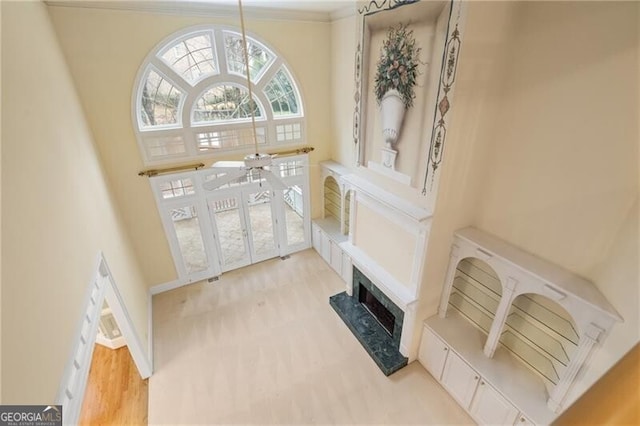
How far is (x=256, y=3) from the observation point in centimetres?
421

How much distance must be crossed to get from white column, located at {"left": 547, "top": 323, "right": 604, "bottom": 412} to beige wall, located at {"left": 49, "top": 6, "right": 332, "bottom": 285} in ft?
16.1

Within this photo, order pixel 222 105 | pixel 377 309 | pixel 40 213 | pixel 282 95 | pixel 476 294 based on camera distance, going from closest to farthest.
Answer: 1. pixel 40 213
2. pixel 476 294
3. pixel 377 309
4. pixel 222 105
5. pixel 282 95

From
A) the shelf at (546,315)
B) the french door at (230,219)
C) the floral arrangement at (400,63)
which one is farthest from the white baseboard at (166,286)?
the shelf at (546,315)

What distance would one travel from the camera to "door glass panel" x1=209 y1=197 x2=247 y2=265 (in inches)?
222

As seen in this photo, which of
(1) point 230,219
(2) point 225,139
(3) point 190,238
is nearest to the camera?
(2) point 225,139

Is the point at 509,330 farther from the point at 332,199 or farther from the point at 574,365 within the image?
the point at 332,199

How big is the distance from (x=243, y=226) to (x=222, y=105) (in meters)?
2.31

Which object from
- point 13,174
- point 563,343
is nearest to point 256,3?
point 13,174

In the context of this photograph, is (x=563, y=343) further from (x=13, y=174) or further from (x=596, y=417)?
(x=13, y=174)

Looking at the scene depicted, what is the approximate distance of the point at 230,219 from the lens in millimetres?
5824

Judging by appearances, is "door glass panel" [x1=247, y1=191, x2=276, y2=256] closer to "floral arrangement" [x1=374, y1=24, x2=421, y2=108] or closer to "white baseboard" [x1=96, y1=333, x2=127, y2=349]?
"white baseboard" [x1=96, y1=333, x2=127, y2=349]

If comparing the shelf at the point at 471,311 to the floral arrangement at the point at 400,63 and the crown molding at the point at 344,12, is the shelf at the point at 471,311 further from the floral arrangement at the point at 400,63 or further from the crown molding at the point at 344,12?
the crown molding at the point at 344,12

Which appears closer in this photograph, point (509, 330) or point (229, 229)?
point (509, 330)

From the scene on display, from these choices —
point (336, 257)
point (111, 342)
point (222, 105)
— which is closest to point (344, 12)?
point (222, 105)
